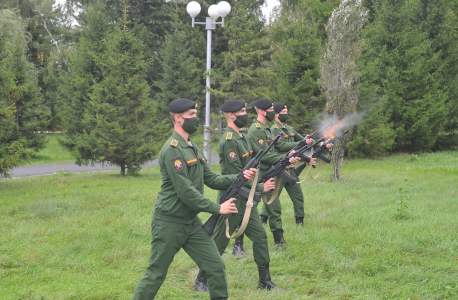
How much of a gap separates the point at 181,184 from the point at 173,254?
2.42ft

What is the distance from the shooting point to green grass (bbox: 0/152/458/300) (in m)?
4.99

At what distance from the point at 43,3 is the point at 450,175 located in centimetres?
3286

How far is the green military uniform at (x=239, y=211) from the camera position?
16.7 ft

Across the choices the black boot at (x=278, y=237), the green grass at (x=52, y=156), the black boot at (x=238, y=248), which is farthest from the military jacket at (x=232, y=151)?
the green grass at (x=52, y=156)

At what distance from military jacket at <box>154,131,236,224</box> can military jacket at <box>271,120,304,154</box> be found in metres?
3.53

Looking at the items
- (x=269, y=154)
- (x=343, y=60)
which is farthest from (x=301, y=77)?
(x=269, y=154)

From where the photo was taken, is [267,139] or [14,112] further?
[14,112]

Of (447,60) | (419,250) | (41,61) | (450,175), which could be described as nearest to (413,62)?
(447,60)

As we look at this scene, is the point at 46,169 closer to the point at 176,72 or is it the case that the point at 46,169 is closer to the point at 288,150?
the point at 176,72

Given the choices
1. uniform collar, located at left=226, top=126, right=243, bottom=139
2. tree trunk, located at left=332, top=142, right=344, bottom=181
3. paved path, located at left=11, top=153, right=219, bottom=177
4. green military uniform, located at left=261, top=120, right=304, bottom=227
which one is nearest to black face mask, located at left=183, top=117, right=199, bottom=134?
uniform collar, located at left=226, top=126, right=243, bottom=139

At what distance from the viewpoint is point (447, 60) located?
69.5 feet

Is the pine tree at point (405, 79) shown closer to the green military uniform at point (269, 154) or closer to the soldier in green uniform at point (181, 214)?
the green military uniform at point (269, 154)

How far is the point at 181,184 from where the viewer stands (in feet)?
12.2

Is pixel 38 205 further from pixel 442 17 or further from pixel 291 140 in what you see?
pixel 442 17
